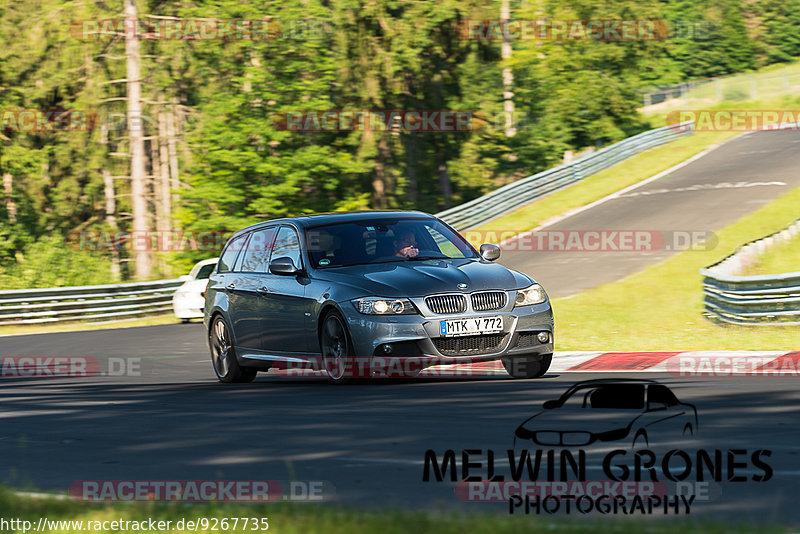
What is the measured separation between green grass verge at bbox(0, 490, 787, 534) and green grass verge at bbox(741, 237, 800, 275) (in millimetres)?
18483

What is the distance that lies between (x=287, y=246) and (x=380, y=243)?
3.66ft

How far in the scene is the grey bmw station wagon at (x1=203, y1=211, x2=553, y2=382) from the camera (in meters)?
10.5

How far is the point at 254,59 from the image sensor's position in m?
49.9

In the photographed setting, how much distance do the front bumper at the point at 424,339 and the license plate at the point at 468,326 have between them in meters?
0.04

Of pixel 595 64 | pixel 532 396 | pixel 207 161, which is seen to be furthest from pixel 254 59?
pixel 532 396

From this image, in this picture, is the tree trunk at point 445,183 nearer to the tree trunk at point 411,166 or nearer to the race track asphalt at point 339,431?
the tree trunk at point 411,166

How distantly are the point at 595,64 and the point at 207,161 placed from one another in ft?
84.3

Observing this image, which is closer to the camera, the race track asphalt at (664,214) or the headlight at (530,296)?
the headlight at (530,296)

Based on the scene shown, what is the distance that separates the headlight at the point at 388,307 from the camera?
34.5 feet

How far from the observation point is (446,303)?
10562 millimetres

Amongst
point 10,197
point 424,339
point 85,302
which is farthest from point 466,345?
point 10,197

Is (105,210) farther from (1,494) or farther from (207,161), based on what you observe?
(1,494)

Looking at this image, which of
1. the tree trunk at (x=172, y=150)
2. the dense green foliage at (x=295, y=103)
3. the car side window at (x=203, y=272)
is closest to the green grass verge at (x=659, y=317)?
the car side window at (x=203, y=272)

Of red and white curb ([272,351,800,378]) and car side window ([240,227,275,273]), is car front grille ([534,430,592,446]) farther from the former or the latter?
car side window ([240,227,275,273])
